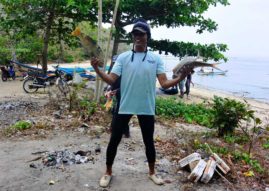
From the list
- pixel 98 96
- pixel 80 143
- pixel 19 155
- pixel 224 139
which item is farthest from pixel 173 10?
pixel 19 155

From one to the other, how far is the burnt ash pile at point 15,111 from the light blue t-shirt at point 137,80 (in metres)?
4.81

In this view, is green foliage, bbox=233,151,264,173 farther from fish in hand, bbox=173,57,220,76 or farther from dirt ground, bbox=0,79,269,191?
fish in hand, bbox=173,57,220,76

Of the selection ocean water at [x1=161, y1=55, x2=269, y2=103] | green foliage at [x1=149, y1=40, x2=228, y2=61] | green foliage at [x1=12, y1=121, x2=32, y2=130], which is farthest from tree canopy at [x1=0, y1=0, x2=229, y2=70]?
green foliage at [x1=12, y1=121, x2=32, y2=130]

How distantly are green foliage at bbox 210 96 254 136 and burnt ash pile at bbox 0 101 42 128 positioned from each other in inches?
183

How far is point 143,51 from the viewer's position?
159 inches

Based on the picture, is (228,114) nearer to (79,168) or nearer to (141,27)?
(79,168)

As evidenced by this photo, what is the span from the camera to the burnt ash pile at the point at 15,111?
8.33 m

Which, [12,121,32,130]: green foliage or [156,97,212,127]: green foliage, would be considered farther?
[156,97,212,127]: green foliage

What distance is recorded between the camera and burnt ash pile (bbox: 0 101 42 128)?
27.3 feet

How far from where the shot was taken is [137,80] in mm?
3959

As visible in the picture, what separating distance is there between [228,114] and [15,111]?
5.67 metres

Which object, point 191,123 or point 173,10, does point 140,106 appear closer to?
point 191,123

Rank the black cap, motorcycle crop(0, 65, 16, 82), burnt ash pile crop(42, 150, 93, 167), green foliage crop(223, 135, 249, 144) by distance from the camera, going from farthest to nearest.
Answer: motorcycle crop(0, 65, 16, 82), green foliage crop(223, 135, 249, 144), burnt ash pile crop(42, 150, 93, 167), the black cap

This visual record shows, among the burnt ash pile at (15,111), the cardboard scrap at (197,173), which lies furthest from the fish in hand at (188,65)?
the burnt ash pile at (15,111)
